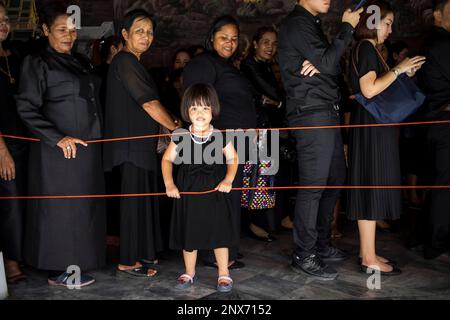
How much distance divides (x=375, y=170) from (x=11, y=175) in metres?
2.47

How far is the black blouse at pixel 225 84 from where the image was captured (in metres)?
3.77

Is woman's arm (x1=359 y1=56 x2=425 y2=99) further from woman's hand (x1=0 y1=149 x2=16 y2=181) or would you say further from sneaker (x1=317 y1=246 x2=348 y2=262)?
woman's hand (x1=0 y1=149 x2=16 y2=181)

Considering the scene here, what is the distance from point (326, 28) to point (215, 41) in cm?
377

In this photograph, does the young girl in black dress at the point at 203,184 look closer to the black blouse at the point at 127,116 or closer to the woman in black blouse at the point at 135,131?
the woman in black blouse at the point at 135,131

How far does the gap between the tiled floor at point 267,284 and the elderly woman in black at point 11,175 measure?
22cm

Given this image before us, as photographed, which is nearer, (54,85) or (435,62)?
(54,85)

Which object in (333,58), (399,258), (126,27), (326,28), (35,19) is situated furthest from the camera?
(35,19)

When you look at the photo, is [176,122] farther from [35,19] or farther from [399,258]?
[35,19]

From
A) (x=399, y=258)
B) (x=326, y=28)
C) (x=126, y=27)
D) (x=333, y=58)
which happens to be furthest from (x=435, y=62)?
(x=326, y=28)

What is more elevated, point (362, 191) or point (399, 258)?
point (362, 191)

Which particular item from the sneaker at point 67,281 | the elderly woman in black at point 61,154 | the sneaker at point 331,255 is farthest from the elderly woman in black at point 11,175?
the sneaker at point 331,255

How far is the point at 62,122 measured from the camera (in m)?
3.63

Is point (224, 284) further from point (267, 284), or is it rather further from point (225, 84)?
point (225, 84)

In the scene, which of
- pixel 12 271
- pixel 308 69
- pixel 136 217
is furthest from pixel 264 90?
pixel 12 271
